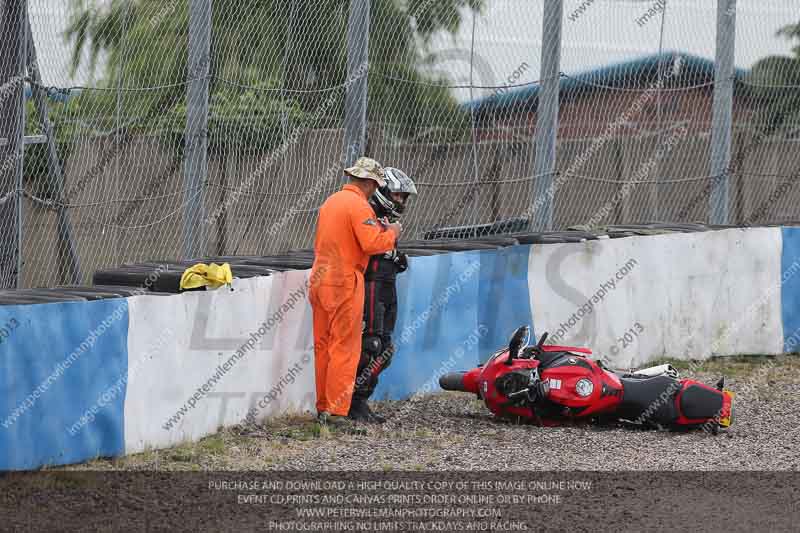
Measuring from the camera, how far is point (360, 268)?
791 centimetres

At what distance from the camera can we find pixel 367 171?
316 inches

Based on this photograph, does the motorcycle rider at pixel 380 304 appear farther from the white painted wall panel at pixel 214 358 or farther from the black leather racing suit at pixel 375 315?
the white painted wall panel at pixel 214 358

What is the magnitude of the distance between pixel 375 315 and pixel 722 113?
5.93 meters

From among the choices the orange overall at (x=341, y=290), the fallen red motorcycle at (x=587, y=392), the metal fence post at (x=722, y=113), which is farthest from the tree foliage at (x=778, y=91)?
the orange overall at (x=341, y=290)

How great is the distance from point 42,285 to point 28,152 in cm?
87

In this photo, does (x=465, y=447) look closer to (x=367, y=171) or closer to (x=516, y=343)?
(x=516, y=343)

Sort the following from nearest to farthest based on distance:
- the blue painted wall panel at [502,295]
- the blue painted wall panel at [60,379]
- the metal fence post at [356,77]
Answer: the blue painted wall panel at [60,379], the metal fence post at [356,77], the blue painted wall panel at [502,295]

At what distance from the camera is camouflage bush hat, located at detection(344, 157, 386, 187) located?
799 cm

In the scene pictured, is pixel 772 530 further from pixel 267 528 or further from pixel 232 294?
pixel 232 294

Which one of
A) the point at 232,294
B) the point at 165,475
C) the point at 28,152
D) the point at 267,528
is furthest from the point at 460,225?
the point at 267,528

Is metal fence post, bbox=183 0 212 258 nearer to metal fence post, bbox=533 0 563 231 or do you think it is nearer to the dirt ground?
the dirt ground

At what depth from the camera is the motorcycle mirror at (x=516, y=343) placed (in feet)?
25.8

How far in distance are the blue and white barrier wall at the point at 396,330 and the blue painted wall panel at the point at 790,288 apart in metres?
0.01

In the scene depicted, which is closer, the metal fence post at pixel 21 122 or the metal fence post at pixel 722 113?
the metal fence post at pixel 21 122
